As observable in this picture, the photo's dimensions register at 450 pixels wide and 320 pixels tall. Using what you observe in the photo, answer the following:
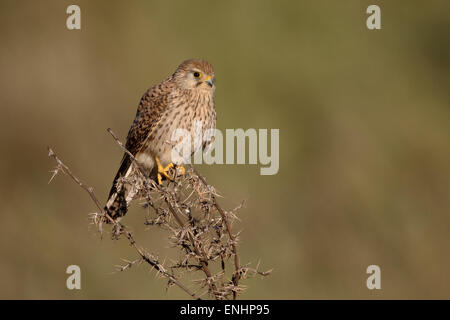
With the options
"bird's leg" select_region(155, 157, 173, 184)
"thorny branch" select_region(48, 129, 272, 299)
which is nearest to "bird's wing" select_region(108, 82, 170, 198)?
"bird's leg" select_region(155, 157, 173, 184)

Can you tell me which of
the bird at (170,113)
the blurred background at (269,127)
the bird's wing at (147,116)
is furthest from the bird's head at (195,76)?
the blurred background at (269,127)

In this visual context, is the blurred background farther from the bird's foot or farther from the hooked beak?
the hooked beak

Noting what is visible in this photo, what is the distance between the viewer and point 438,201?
273 inches

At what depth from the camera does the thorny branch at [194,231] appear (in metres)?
3.10

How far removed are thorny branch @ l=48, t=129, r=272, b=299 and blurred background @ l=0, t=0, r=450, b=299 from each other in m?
2.43

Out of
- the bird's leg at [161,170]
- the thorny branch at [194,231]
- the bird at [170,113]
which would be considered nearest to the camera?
the thorny branch at [194,231]

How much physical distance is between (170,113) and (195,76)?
0.33 metres

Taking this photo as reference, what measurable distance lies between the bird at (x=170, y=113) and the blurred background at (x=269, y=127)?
1123mm

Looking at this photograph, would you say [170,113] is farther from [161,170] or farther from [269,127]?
[269,127]

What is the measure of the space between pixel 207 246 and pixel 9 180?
12.5ft

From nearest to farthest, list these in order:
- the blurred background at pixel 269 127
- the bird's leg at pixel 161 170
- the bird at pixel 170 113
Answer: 1. the bird's leg at pixel 161 170
2. the bird at pixel 170 113
3. the blurred background at pixel 269 127

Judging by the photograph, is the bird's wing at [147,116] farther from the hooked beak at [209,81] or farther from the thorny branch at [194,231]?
the thorny branch at [194,231]

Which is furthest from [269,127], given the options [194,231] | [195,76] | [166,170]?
[194,231]

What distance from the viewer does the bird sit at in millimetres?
4965
